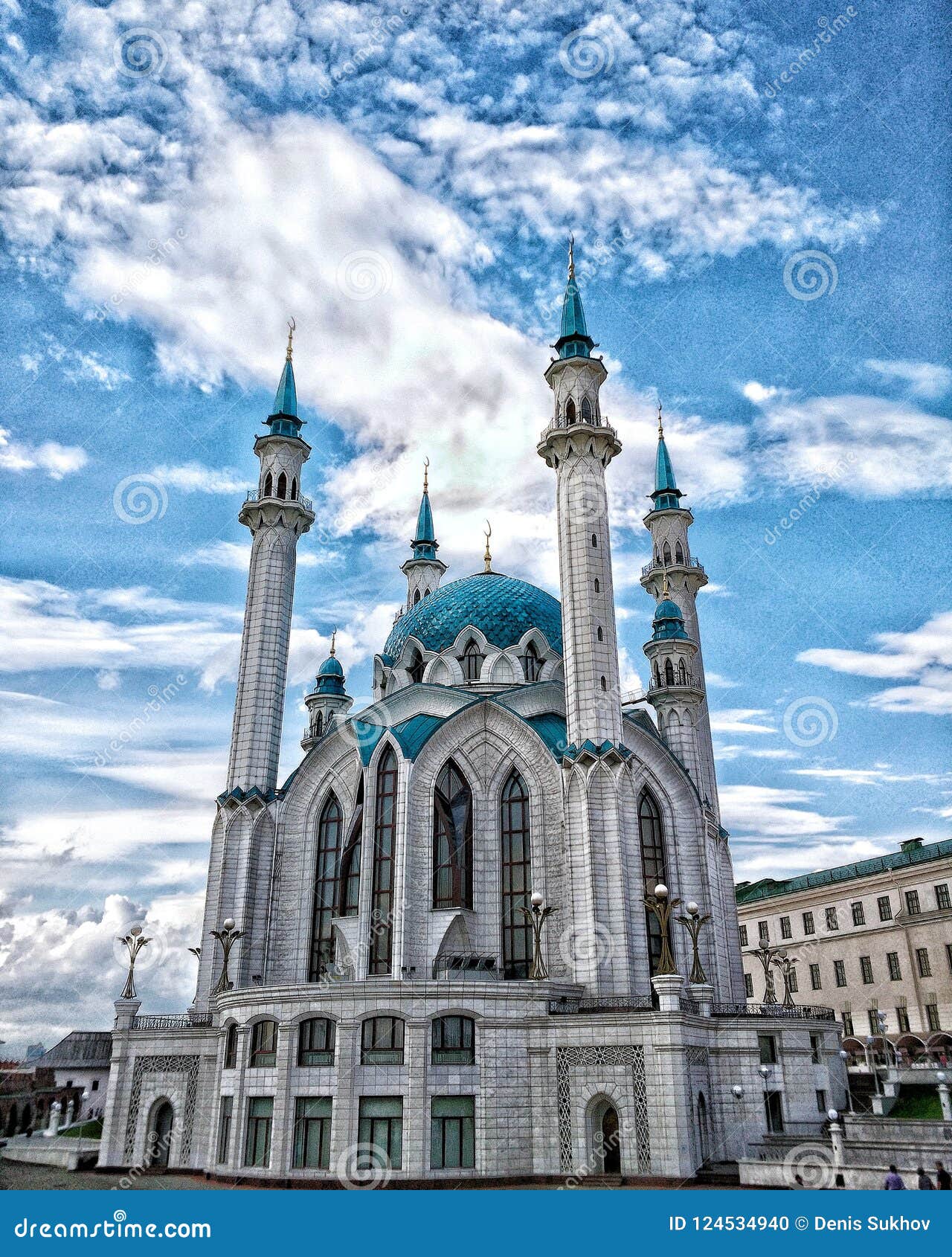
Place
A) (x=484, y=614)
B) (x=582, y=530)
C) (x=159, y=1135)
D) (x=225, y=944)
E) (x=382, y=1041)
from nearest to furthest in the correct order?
(x=382, y=1041), (x=159, y=1135), (x=225, y=944), (x=582, y=530), (x=484, y=614)

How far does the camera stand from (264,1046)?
31.5m

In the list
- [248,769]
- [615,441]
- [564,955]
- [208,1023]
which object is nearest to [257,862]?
[248,769]

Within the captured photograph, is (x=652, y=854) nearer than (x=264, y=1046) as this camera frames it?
No

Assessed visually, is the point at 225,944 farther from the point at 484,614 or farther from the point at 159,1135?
the point at 484,614

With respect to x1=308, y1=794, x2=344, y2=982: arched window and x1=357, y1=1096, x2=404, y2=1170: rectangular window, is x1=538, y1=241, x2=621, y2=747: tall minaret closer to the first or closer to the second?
x1=308, y1=794, x2=344, y2=982: arched window

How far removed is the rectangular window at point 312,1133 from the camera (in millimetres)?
28984

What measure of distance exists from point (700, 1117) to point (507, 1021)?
6.46 m

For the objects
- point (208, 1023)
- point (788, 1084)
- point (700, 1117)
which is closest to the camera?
point (700, 1117)

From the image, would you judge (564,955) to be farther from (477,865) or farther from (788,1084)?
(788,1084)

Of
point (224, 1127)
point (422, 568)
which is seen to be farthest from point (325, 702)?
point (224, 1127)

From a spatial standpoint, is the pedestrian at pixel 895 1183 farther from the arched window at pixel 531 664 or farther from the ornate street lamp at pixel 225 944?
the arched window at pixel 531 664

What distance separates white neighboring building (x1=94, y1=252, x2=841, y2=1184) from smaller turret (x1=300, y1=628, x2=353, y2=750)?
5941 millimetres

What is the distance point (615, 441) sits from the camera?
1688 inches

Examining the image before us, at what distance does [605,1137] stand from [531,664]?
72.2ft
